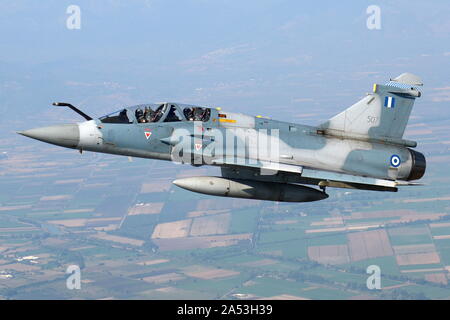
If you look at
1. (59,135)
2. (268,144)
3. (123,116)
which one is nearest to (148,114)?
(123,116)

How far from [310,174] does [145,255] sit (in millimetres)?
87829

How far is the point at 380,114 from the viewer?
2781cm

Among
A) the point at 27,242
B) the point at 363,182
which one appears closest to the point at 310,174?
the point at 363,182

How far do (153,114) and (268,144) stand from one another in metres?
4.37

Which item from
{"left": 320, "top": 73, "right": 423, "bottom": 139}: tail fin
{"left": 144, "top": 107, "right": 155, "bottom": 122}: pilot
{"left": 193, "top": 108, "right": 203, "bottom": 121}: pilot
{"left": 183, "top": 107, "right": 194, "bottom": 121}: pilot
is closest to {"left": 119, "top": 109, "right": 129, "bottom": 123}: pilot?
{"left": 144, "top": 107, "right": 155, "bottom": 122}: pilot

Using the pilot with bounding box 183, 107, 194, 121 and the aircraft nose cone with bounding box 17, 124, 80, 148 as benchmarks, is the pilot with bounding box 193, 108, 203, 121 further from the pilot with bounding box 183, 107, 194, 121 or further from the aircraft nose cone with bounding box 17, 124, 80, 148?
the aircraft nose cone with bounding box 17, 124, 80, 148

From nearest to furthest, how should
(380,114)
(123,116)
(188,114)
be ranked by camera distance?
(123,116), (188,114), (380,114)

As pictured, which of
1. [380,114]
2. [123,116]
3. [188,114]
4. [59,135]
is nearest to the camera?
[59,135]

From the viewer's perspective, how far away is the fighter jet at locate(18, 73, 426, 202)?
84.9 ft

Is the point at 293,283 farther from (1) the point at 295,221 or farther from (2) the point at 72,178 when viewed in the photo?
(2) the point at 72,178

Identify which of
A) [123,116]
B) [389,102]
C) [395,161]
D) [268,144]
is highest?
[389,102]

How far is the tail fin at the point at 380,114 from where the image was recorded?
27.7 m

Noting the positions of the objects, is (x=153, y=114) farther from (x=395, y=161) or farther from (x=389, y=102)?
(x=395, y=161)

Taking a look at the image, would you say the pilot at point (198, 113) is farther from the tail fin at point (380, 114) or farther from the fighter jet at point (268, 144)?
the tail fin at point (380, 114)
